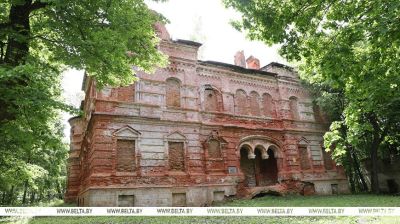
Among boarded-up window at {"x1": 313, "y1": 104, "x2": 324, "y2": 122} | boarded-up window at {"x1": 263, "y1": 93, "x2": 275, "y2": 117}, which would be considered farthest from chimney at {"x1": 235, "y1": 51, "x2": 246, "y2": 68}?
boarded-up window at {"x1": 313, "y1": 104, "x2": 324, "y2": 122}

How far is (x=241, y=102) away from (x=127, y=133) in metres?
8.88

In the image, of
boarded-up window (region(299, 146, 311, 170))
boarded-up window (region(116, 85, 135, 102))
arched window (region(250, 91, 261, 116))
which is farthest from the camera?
boarded-up window (region(299, 146, 311, 170))

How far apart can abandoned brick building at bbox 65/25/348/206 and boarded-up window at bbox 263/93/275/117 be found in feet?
0.27

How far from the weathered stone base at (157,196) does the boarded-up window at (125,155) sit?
1.20m

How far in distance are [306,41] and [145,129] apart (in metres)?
10.5

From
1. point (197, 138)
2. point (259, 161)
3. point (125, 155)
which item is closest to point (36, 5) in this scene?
point (125, 155)

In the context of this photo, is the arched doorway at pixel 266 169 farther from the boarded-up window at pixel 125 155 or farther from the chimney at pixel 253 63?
the boarded-up window at pixel 125 155

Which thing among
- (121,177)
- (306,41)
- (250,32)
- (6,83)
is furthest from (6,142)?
(306,41)

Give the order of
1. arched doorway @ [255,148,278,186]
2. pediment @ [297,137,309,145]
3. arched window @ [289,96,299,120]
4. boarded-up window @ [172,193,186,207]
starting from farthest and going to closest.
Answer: arched window @ [289,96,299,120] < pediment @ [297,137,309,145] < arched doorway @ [255,148,278,186] < boarded-up window @ [172,193,186,207]

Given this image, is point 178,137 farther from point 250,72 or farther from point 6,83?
point 6,83

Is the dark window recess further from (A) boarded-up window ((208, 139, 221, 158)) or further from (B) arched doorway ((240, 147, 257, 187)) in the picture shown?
(A) boarded-up window ((208, 139, 221, 158))

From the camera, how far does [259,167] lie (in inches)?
876

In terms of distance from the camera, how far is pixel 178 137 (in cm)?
1775

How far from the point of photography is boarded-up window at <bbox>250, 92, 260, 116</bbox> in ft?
71.5
